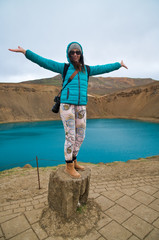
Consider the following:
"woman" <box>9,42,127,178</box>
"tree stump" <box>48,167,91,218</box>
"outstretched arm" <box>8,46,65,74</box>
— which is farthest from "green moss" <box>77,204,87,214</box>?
"outstretched arm" <box>8,46,65,74</box>

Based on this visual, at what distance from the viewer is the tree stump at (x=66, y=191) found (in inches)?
106

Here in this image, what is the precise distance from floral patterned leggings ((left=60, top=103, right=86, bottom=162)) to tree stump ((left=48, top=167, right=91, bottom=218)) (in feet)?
1.16

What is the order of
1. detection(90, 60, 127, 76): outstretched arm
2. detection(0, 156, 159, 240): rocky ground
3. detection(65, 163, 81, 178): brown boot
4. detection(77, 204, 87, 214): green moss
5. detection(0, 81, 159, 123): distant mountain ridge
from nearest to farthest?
1. detection(0, 156, 159, 240): rocky ground
2. detection(65, 163, 81, 178): brown boot
3. detection(77, 204, 87, 214): green moss
4. detection(90, 60, 127, 76): outstretched arm
5. detection(0, 81, 159, 123): distant mountain ridge

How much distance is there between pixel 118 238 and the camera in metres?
2.40

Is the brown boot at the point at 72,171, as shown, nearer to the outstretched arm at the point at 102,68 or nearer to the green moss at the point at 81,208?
the green moss at the point at 81,208

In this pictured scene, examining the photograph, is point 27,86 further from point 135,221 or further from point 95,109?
point 135,221

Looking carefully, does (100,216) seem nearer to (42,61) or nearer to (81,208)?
(81,208)

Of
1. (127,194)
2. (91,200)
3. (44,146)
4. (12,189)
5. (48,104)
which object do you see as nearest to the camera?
(91,200)

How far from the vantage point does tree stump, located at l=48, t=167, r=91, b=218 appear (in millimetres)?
2689

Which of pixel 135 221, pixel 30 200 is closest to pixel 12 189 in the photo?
pixel 30 200

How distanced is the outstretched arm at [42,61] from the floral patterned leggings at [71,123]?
2.12 ft

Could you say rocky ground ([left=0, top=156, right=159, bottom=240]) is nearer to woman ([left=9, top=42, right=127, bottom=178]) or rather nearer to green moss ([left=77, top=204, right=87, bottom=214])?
green moss ([left=77, top=204, right=87, bottom=214])

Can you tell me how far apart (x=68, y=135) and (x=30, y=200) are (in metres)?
1.91

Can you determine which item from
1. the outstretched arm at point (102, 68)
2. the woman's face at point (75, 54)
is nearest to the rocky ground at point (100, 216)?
the outstretched arm at point (102, 68)
